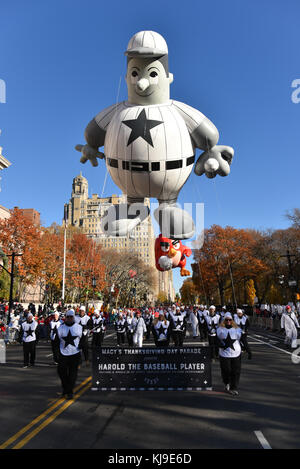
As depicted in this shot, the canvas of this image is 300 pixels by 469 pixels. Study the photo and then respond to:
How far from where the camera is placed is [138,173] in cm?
693

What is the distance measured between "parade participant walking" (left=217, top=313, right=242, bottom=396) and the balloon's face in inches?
192

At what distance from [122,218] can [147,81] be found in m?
2.74

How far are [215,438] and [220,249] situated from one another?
3837 centimetres

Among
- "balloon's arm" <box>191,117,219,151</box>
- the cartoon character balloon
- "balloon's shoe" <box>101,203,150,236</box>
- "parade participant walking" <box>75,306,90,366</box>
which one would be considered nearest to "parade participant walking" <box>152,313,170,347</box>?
"parade participant walking" <box>75,306,90,366</box>

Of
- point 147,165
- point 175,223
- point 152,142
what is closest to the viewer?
point 152,142

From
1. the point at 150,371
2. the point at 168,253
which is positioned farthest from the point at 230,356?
the point at 168,253

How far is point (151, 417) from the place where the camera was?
5688 millimetres

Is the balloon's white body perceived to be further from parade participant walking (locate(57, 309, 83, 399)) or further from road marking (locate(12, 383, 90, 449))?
road marking (locate(12, 383, 90, 449))

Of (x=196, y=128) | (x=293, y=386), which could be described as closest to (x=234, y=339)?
(x=293, y=386)

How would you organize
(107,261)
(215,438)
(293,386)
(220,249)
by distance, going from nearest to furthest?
1. (215,438)
2. (293,386)
3. (220,249)
4. (107,261)

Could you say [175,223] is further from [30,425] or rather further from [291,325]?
[291,325]

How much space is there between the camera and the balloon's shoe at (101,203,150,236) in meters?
7.68

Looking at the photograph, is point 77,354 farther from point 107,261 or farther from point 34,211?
point 34,211
